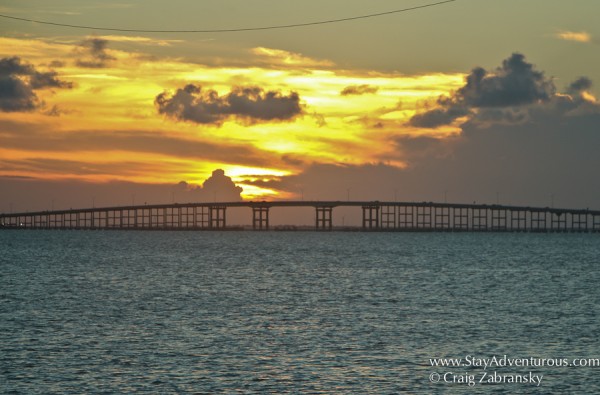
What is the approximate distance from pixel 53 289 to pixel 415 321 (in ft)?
115

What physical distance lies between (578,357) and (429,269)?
70301mm

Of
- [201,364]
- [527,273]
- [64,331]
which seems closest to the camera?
[201,364]

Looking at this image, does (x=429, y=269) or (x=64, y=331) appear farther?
(x=429, y=269)

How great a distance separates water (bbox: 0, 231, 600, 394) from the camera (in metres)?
36.3

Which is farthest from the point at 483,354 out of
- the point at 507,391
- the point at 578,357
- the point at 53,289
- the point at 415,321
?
the point at 53,289

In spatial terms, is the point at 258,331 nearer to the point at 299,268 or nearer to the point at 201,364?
the point at 201,364

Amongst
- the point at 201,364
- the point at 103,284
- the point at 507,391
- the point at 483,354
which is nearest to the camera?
the point at 507,391

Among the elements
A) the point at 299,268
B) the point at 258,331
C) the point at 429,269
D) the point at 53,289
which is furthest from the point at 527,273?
the point at 258,331

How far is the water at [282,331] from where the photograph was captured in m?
36.3

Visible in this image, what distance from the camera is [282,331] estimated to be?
1957 inches

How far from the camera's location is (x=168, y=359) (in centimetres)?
4056

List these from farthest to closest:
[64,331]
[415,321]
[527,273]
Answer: [527,273], [415,321], [64,331]

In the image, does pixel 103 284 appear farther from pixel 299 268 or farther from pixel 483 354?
pixel 483 354

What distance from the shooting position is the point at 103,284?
84.2 metres
